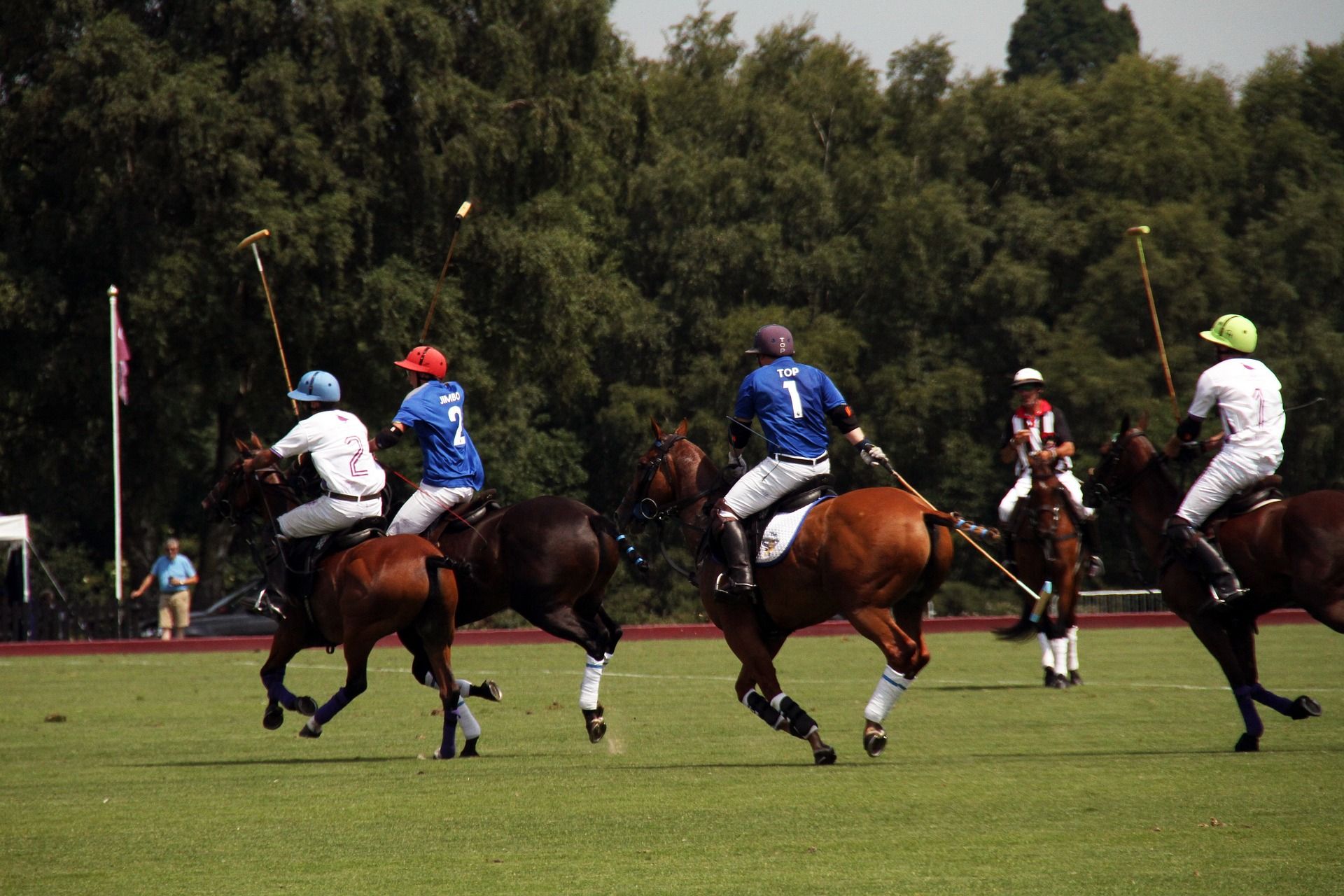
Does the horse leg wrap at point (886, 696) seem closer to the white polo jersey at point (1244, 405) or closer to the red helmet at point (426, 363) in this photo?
the white polo jersey at point (1244, 405)

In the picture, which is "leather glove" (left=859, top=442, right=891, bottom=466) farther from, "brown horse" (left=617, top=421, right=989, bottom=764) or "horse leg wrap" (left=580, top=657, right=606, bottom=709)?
"horse leg wrap" (left=580, top=657, right=606, bottom=709)

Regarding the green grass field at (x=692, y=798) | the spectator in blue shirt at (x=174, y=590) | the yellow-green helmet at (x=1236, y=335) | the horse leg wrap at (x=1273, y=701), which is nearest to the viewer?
the green grass field at (x=692, y=798)

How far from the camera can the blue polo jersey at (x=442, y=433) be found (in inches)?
433

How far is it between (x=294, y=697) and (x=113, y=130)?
21.0 m

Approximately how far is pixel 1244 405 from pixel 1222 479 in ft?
1.49

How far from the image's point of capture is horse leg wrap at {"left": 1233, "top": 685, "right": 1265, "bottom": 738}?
31.1ft

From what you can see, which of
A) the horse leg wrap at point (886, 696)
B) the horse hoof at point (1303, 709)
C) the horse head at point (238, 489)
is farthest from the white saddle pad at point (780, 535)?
the horse head at point (238, 489)

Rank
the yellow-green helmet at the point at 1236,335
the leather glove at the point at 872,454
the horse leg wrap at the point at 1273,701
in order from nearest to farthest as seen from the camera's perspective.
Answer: the leather glove at the point at 872,454 → the horse leg wrap at the point at 1273,701 → the yellow-green helmet at the point at 1236,335

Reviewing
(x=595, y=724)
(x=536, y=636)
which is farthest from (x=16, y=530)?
(x=595, y=724)

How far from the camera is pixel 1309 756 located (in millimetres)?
9102

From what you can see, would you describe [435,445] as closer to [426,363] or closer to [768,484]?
[426,363]

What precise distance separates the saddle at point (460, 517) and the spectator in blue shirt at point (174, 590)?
612 inches

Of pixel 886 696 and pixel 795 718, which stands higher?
pixel 886 696

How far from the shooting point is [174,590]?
2562 cm
